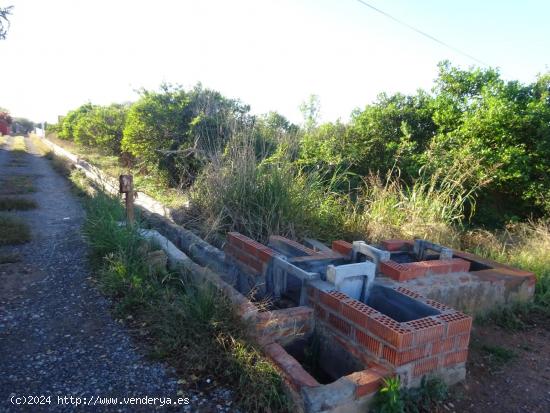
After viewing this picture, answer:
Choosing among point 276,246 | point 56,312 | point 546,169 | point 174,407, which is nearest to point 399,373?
point 174,407

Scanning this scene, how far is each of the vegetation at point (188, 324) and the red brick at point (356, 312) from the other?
56 cm

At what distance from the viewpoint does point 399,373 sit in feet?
6.65

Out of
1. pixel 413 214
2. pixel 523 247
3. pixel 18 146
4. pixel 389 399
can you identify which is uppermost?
pixel 413 214

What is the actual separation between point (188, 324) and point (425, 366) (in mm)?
1476

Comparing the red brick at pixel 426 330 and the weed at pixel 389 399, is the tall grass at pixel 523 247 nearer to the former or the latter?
the red brick at pixel 426 330

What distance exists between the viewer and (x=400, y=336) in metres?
1.98

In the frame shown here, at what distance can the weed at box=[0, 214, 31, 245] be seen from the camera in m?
4.71

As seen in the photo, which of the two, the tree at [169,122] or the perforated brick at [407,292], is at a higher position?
the tree at [169,122]

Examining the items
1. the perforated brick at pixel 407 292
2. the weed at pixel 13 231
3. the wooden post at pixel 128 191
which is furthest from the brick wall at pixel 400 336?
the weed at pixel 13 231

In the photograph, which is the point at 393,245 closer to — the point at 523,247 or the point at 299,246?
the point at 299,246

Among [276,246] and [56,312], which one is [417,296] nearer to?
[276,246]

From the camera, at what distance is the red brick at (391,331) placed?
199cm

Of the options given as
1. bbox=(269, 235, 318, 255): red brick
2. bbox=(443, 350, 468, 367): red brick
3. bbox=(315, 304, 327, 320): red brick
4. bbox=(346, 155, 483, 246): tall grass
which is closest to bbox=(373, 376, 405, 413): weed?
bbox=(443, 350, 468, 367): red brick

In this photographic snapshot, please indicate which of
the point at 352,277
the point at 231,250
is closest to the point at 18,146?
the point at 231,250
